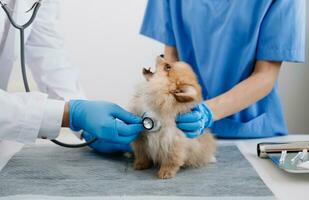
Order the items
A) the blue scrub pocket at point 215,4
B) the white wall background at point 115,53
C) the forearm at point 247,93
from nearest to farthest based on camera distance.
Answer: the forearm at point 247,93
the blue scrub pocket at point 215,4
the white wall background at point 115,53

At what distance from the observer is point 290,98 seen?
2.53m

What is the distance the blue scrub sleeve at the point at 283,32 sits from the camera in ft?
4.74

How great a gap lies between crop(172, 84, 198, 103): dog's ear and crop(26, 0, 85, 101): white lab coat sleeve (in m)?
0.59

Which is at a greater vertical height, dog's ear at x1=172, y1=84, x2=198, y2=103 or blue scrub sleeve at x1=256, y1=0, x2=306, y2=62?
blue scrub sleeve at x1=256, y1=0, x2=306, y2=62

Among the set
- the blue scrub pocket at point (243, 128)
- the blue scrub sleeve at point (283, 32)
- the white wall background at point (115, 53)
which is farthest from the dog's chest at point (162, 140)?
the white wall background at point (115, 53)

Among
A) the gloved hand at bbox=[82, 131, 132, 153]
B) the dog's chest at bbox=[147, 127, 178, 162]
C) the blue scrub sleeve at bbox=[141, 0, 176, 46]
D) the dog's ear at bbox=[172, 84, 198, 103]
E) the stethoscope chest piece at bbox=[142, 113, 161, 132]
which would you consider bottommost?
the gloved hand at bbox=[82, 131, 132, 153]

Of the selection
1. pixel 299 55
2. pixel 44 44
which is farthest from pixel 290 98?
pixel 44 44

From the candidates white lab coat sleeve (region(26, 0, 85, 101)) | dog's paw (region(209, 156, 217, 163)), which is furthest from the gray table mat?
white lab coat sleeve (region(26, 0, 85, 101))

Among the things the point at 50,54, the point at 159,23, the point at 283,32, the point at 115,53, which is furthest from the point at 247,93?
the point at 115,53

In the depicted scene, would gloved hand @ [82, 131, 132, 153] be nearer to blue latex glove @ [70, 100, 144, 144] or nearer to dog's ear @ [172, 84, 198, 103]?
blue latex glove @ [70, 100, 144, 144]

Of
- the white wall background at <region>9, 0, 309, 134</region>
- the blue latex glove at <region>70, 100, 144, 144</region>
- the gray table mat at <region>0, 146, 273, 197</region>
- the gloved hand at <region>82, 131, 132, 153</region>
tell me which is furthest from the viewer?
the white wall background at <region>9, 0, 309, 134</region>

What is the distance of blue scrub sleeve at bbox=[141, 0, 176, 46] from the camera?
165 cm

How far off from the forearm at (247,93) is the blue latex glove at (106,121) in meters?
0.38

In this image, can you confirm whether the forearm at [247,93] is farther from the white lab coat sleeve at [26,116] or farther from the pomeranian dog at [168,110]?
the white lab coat sleeve at [26,116]
